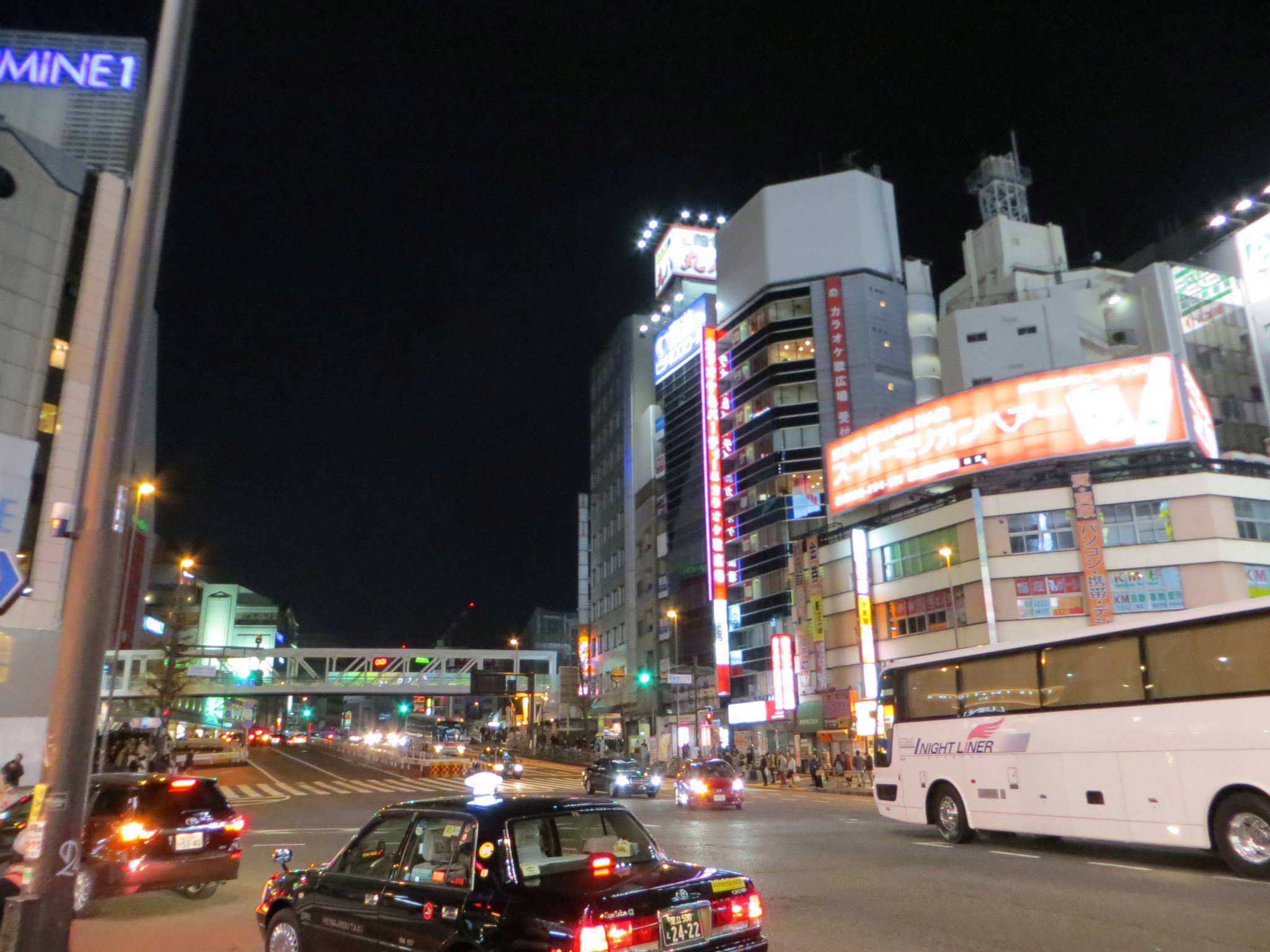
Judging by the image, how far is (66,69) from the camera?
50750 mm

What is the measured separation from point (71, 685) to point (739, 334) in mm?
69536

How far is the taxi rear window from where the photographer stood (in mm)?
5578

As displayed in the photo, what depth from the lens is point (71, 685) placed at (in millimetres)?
5457

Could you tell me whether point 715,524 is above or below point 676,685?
above

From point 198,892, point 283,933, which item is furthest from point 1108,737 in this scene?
point 198,892

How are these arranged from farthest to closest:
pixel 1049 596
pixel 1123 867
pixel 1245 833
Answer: pixel 1049 596 → pixel 1123 867 → pixel 1245 833

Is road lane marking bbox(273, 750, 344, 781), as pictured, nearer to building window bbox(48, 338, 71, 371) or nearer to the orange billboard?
building window bbox(48, 338, 71, 371)

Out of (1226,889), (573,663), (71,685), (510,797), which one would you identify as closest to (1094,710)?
(1226,889)

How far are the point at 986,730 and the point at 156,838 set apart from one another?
42.7 feet

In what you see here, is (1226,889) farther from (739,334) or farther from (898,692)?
(739,334)

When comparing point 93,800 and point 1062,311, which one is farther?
point 1062,311

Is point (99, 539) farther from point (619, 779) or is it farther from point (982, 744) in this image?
point (619, 779)

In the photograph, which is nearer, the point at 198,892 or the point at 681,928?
the point at 681,928

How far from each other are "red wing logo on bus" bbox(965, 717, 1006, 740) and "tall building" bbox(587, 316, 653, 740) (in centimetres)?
6756
